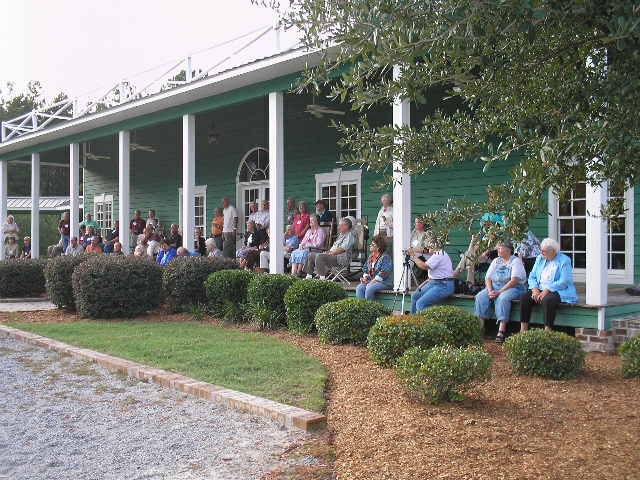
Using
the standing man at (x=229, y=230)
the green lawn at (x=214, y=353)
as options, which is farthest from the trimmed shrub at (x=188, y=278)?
the standing man at (x=229, y=230)

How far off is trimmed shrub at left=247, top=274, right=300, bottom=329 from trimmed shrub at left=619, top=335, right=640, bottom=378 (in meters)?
4.65

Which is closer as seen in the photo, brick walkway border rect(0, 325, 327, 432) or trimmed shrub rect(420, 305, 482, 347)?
brick walkway border rect(0, 325, 327, 432)

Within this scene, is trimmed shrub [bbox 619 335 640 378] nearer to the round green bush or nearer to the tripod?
the round green bush

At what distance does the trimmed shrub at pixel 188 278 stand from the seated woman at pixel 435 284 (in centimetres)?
400

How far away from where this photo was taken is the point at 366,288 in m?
9.71

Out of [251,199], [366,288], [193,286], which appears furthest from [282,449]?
[251,199]

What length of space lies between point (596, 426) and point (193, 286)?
25.5 feet

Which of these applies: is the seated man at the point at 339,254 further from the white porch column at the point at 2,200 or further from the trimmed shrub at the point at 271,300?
the white porch column at the point at 2,200

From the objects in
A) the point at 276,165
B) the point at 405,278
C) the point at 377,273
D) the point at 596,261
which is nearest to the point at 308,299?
the point at 377,273

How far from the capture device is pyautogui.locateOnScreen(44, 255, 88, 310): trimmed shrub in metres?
12.0

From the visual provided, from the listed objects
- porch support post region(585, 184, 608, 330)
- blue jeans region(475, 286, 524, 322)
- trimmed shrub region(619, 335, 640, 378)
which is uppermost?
porch support post region(585, 184, 608, 330)

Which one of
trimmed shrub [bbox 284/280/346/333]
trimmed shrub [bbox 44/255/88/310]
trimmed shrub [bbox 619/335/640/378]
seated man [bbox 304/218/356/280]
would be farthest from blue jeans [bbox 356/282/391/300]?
trimmed shrub [bbox 44/255/88/310]

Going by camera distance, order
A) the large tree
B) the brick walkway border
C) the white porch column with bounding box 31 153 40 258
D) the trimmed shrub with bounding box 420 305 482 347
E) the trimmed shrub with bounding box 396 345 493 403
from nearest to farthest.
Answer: the large tree
the brick walkway border
the trimmed shrub with bounding box 396 345 493 403
the trimmed shrub with bounding box 420 305 482 347
the white porch column with bounding box 31 153 40 258

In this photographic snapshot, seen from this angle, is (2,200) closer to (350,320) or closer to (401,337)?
(350,320)
